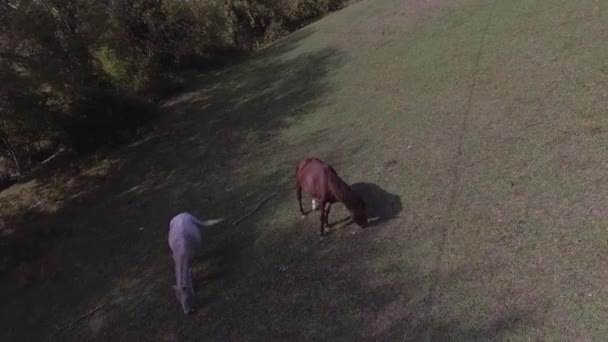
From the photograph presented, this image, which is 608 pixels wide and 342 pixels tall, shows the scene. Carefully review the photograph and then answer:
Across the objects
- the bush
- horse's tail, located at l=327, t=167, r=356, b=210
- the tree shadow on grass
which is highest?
the bush

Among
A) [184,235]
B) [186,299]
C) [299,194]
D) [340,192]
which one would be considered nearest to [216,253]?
[184,235]

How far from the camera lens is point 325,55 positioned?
15.1 m

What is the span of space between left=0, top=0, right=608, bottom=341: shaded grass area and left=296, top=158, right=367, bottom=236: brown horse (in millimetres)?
338

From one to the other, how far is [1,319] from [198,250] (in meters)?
3.85

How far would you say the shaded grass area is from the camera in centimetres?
542

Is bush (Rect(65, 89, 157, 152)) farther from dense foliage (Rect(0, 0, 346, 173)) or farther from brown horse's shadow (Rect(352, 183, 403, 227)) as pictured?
brown horse's shadow (Rect(352, 183, 403, 227))

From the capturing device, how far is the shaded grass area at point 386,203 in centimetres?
542

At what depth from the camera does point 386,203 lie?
7.27 metres

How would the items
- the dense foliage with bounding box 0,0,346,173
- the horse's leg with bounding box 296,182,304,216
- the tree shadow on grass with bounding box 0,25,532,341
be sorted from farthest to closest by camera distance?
the dense foliage with bounding box 0,0,346,173
the horse's leg with bounding box 296,182,304,216
the tree shadow on grass with bounding box 0,25,532,341

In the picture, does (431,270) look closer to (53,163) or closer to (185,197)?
(185,197)

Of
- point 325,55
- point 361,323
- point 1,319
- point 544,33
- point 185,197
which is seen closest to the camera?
point 361,323

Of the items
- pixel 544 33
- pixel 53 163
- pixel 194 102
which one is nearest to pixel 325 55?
pixel 194 102

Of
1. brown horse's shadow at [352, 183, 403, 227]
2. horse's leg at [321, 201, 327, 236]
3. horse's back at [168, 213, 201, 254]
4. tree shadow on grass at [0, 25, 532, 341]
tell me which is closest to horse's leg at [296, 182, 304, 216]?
tree shadow on grass at [0, 25, 532, 341]

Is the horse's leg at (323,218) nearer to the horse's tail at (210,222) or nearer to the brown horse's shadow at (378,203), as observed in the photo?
the brown horse's shadow at (378,203)
